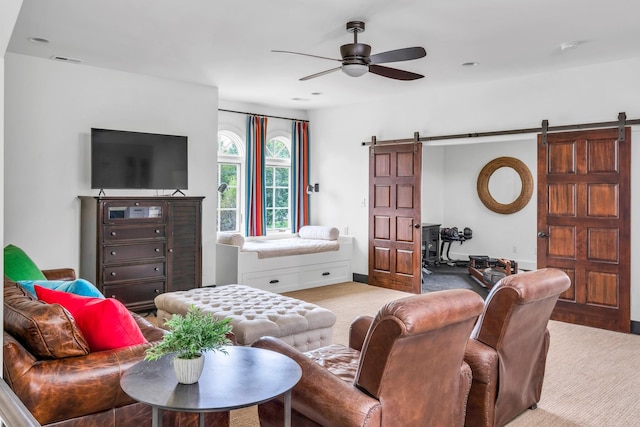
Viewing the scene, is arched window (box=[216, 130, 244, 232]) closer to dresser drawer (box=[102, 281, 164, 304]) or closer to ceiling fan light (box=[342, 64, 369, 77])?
dresser drawer (box=[102, 281, 164, 304])

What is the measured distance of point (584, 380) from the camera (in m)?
3.58

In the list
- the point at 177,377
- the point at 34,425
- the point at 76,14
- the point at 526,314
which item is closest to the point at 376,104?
the point at 76,14

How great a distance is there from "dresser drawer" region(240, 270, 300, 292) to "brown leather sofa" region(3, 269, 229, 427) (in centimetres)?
422

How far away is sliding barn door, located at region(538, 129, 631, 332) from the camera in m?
4.90

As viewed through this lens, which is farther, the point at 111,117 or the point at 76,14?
the point at 111,117

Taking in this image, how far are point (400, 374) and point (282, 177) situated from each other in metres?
6.26

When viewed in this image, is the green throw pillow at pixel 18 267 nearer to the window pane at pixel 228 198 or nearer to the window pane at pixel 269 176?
the window pane at pixel 228 198

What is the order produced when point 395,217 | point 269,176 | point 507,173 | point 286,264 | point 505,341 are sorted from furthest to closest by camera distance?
point 507,173
point 269,176
point 395,217
point 286,264
point 505,341

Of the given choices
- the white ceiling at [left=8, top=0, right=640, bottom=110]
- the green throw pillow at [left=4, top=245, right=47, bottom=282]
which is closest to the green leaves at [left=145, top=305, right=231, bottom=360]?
the green throw pillow at [left=4, top=245, right=47, bottom=282]

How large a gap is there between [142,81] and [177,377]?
4.69 m

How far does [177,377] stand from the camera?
1.87m

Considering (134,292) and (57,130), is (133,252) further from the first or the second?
(57,130)

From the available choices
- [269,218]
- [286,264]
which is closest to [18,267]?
[286,264]

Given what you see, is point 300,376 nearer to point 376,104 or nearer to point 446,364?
point 446,364
